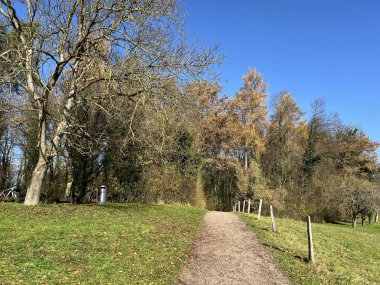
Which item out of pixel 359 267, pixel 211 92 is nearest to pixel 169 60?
pixel 359 267

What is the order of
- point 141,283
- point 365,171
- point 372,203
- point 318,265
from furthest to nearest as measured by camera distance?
1. point 365,171
2. point 372,203
3. point 318,265
4. point 141,283

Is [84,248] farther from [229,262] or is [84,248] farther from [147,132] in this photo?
[147,132]

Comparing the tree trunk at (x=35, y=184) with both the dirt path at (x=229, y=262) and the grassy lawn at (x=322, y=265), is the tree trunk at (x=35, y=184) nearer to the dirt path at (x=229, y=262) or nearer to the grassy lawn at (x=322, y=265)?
the dirt path at (x=229, y=262)

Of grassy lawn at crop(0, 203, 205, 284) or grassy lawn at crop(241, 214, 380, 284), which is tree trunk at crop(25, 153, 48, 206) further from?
grassy lawn at crop(241, 214, 380, 284)

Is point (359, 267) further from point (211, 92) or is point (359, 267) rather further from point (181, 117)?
point (211, 92)

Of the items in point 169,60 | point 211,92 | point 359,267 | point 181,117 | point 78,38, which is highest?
point 211,92

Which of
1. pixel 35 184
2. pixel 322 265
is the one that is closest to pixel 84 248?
pixel 322 265

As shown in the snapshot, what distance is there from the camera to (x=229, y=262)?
8711 mm

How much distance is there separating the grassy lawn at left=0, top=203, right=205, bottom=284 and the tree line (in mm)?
3108

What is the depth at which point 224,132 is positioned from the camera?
34.4m

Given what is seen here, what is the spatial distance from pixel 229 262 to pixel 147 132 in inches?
374

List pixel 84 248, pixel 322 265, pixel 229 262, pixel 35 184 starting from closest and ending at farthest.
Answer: pixel 84 248
pixel 229 262
pixel 322 265
pixel 35 184

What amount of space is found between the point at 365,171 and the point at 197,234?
41.1m

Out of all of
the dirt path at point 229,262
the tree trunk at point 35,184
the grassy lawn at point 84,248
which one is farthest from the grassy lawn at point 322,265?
the tree trunk at point 35,184
